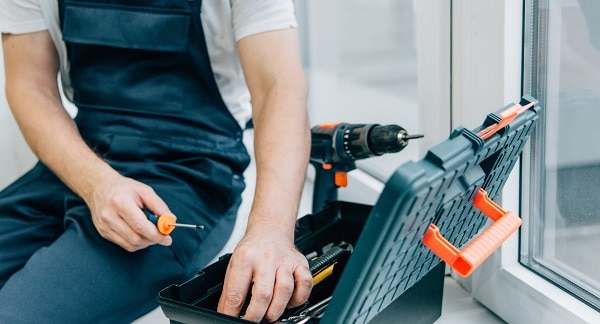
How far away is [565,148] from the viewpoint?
0.84m

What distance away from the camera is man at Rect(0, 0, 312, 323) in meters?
0.89

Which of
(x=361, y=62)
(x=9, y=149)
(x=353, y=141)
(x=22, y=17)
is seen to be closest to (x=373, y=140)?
(x=353, y=141)

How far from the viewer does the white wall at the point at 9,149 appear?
141 centimetres

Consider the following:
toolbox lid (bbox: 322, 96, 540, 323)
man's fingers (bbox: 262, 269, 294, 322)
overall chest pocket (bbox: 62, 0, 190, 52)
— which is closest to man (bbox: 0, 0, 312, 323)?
overall chest pocket (bbox: 62, 0, 190, 52)

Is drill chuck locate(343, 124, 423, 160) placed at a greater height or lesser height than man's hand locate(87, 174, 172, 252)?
greater

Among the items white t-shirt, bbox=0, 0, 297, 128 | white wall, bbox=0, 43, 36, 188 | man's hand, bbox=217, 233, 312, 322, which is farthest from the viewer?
white wall, bbox=0, 43, 36, 188

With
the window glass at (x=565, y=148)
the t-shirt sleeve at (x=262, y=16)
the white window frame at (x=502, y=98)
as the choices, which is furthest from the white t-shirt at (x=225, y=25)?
the window glass at (x=565, y=148)

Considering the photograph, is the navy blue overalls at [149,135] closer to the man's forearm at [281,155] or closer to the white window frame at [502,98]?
the man's forearm at [281,155]

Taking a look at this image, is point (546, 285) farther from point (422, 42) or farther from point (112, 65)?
point (112, 65)

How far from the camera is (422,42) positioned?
100 cm

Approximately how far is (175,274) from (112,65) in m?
0.36

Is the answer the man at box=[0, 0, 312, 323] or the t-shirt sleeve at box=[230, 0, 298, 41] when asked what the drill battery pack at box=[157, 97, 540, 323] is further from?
the t-shirt sleeve at box=[230, 0, 298, 41]

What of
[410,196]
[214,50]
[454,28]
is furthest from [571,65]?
[214,50]

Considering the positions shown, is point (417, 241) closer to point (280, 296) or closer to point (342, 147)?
point (280, 296)
